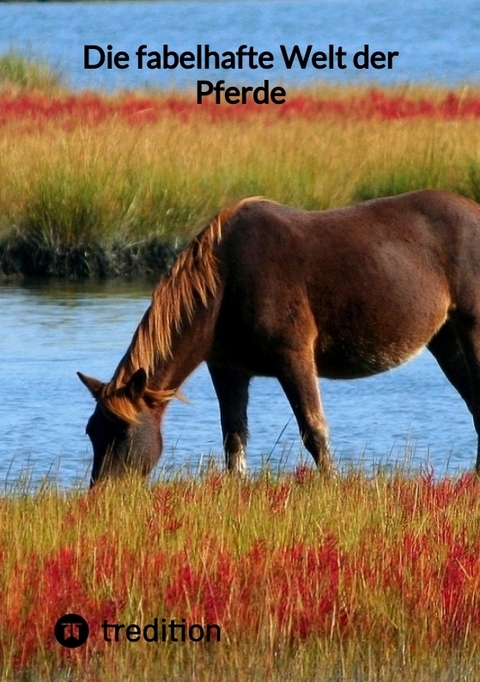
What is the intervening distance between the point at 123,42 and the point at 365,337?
4326 centimetres

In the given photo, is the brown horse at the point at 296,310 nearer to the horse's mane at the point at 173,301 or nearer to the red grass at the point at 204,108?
the horse's mane at the point at 173,301

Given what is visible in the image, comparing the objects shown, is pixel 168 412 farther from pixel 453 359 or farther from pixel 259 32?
pixel 259 32

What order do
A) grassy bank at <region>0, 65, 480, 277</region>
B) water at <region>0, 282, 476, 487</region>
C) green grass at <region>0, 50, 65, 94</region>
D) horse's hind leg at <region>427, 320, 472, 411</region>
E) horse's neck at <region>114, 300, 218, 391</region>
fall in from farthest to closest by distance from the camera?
1. green grass at <region>0, 50, 65, 94</region>
2. grassy bank at <region>0, 65, 480, 277</region>
3. water at <region>0, 282, 476, 487</region>
4. horse's hind leg at <region>427, 320, 472, 411</region>
5. horse's neck at <region>114, 300, 218, 391</region>

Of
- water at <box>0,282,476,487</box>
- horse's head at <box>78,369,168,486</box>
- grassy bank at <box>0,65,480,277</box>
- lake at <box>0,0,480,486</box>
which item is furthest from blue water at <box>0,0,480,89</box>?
horse's head at <box>78,369,168,486</box>

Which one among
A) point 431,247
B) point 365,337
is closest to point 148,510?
point 365,337

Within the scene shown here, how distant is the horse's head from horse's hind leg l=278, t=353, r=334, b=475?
1.95 feet

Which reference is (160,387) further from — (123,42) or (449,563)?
(123,42)

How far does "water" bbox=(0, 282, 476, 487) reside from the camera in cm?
834

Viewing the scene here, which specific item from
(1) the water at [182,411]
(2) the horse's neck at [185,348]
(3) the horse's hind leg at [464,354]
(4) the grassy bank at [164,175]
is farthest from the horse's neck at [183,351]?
(4) the grassy bank at [164,175]

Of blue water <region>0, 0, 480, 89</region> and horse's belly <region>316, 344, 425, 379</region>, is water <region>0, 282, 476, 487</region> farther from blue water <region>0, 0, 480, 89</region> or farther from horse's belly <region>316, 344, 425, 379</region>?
blue water <region>0, 0, 480, 89</region>

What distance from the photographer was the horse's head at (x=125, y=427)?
648cm

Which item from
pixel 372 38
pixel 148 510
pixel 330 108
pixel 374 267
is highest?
pixel 374 267

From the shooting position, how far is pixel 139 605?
5078 millimetres

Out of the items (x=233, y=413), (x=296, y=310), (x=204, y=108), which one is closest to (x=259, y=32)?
(x=204, y=108)
